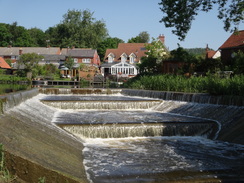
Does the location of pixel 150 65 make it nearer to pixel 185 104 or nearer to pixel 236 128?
pixel 185 104

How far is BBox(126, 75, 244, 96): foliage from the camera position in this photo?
58.3 feet

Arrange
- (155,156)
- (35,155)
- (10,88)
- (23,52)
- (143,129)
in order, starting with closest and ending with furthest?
(35,155), (155,156), (143,129), (10,88), (23,52)

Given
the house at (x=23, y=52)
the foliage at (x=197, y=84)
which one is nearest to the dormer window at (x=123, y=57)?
the house at (x=23, y=52)

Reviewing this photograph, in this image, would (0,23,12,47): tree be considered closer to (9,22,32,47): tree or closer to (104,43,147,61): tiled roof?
(9,22,32,47): tree

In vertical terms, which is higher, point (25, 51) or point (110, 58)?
point (25, 51)

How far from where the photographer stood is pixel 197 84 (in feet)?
76.1

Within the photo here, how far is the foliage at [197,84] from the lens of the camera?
58.3ft

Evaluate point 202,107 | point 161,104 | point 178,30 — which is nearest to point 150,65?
point 178,30

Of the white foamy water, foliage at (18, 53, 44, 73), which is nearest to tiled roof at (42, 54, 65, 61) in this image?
foliage at (18, 53, 44, 73)

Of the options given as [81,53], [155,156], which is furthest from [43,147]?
[81,53]

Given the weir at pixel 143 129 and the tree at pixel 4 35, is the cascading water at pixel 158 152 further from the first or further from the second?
the tree at pixel 4 35

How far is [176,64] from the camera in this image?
37312 millimetres

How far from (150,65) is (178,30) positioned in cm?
1527

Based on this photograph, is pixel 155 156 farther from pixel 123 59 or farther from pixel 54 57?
pixel 54 57
